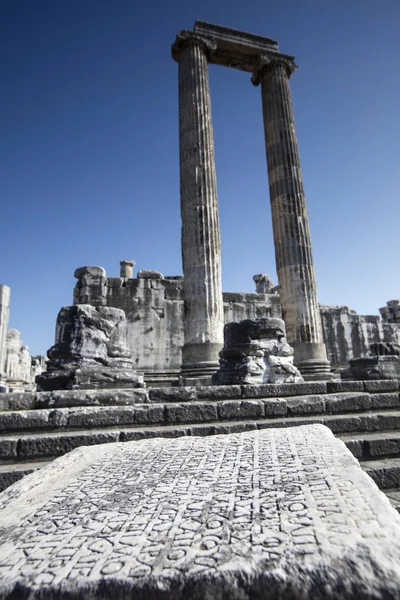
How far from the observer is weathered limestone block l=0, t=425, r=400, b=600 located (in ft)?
3.50

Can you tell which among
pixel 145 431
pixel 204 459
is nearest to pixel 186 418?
pixel 145 431

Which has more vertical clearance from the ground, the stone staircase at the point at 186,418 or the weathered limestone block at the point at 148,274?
the weathered limestone block at the point at 148,274

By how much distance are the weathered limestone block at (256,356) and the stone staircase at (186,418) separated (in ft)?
2.07

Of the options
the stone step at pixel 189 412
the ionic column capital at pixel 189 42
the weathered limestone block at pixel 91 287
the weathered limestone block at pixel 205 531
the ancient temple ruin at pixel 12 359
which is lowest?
the weathered limestone block at pixel 205 531

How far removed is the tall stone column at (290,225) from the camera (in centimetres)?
981

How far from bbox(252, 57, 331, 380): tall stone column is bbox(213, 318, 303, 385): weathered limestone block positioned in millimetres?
3495

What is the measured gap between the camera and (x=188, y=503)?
169 centimetres

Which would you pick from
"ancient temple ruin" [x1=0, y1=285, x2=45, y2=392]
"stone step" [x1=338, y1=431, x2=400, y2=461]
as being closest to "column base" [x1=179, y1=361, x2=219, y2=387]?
"stone step" [x1=338, y1=431, x2=400, y2=461]

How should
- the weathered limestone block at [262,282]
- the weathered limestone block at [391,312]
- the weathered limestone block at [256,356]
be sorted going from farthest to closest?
the weathered limestone block at [262,282] < the weathered limestone block at [391,312] < the weathered limestone block at [256,356]

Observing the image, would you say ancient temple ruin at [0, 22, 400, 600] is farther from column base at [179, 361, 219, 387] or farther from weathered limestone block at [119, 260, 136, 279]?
weathered limestone block at [119, 260, 136, 279]

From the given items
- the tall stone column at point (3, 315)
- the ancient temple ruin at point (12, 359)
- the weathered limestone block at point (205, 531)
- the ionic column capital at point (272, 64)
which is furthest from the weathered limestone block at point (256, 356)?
the tall stone column at point (3, 315)

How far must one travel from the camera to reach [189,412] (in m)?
4.10

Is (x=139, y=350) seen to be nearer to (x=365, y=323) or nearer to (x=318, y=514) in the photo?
(x=365, y=323)

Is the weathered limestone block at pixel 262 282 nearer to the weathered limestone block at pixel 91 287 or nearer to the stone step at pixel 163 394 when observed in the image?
the weathered limestone block at pixel 91 287
